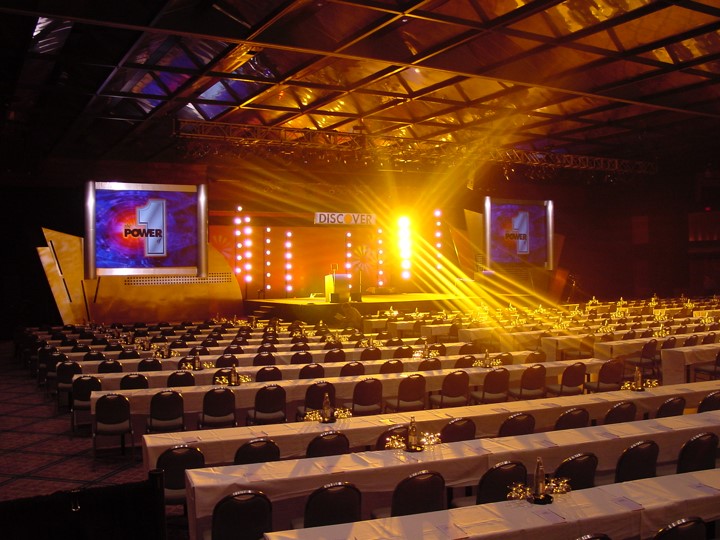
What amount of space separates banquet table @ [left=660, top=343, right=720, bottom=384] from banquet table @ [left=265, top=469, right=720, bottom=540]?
692 centimetres

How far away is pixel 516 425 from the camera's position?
6.72m

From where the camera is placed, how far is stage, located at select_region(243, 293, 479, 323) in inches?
892

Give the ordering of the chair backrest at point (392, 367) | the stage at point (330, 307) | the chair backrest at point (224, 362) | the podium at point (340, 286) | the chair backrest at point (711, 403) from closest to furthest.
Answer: the chair backrest at point (711, 403) < the chair backrest at point (392, 367) < the chair backrest at point (224, 362) < the stage at point (330, 307) < the podium at point (340, 286)

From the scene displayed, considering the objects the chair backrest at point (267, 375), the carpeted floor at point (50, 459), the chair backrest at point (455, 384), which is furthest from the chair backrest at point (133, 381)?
the chair backrest at point (455, 384)

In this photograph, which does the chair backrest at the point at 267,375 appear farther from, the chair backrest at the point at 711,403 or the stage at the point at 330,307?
the stage at the point at 330,307

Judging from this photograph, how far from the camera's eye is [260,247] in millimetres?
28141

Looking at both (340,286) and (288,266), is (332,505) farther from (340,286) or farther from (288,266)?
(288,266)

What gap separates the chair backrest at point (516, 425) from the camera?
6.71 metres

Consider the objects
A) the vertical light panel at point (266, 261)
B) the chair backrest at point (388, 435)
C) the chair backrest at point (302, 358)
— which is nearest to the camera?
the chair backrest at point (388, 435)

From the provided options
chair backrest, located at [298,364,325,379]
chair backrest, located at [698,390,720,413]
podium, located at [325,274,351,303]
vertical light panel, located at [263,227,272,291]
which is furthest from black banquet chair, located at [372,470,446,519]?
vertical light panel, located at [263,227,272,291]

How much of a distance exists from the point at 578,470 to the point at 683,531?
152cm

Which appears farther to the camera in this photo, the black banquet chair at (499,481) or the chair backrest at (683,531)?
the black banquet chair at (499,481)

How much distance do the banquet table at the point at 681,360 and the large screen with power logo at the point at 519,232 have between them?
13673mm

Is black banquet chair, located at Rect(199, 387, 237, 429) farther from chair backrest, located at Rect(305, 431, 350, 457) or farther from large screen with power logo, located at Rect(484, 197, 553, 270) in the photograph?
large screen with power logo, located at Rect(484, 197, 553, 270)
